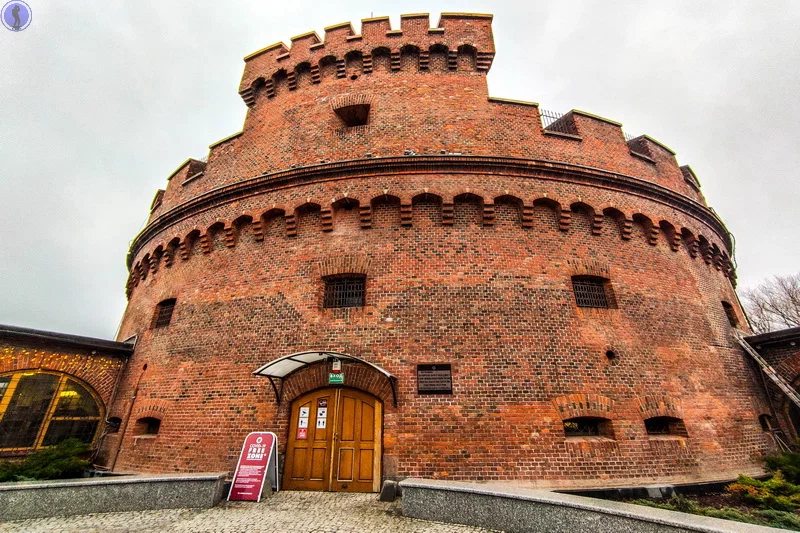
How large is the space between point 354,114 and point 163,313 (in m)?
8.83

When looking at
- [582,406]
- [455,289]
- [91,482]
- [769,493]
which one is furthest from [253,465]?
[769,493]

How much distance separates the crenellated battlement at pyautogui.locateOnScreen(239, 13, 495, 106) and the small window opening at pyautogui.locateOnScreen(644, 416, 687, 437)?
439 inches

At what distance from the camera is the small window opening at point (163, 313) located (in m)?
10.9

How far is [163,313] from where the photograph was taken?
11070 millimetres

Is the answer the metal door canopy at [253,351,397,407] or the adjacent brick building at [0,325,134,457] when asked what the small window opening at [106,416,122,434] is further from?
the metal door canopy at [253,351,397,407]

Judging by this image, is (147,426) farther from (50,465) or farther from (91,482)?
(91,482)

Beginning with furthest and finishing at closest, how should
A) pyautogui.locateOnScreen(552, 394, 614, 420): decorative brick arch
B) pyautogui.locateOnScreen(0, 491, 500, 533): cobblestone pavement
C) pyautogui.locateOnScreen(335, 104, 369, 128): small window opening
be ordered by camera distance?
pyautogui.locateOnScreen(335, 104, 369, 128): small window opening < pyautogui.locateOnScreen(552, 394, 614, 420): decorative brick arch < pyautogui.locateOnScreen(0, 491, 500, 533): cobblestone pavement

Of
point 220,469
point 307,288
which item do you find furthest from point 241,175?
point 220,469

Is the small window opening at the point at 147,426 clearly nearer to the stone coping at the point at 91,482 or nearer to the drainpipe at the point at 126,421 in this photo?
the drainpipe at the point at 126,421

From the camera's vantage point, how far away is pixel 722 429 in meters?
8.33

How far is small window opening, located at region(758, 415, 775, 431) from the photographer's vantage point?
926cm

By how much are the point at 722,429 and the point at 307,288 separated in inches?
415

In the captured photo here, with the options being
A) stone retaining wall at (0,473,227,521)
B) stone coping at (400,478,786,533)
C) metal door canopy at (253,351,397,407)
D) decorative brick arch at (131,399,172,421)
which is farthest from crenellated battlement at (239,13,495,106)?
stone retaining wall at (0,473,227,521)

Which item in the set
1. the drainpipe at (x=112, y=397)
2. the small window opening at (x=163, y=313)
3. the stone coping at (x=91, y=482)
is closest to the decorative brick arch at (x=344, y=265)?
the stone coping at (x=91, y=482)
